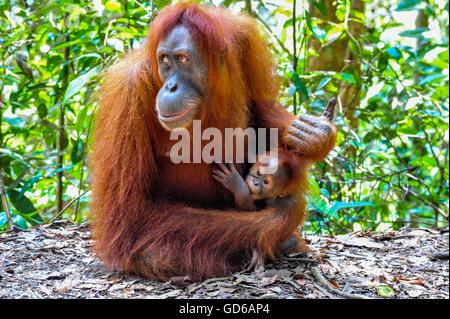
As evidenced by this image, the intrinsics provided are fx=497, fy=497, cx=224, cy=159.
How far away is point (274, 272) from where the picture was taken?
93.9 inches

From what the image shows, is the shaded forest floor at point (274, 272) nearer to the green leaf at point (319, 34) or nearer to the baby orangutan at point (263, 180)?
the baby orangutan at point (263, 180)

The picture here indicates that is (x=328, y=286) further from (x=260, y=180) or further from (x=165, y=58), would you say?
(x=165, y=58)

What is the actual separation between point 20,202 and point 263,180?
2.04 metres

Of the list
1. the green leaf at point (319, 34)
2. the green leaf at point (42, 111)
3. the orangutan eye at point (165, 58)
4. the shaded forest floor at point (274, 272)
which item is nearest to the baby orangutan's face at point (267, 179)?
the shaded forest floor at point (274, 272)

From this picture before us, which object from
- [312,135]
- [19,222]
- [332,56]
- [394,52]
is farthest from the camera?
[332,56]

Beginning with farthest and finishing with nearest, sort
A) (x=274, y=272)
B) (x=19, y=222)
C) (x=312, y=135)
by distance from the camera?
(x=19, y=222) < (x=312, y=135) < (x=274, y=272)

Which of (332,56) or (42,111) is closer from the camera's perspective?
(42,111)

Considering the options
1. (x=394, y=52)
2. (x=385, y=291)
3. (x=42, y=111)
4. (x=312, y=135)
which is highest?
(x=394, y=52)

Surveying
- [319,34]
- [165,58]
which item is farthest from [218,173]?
[319,34]

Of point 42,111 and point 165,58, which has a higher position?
point 165,58

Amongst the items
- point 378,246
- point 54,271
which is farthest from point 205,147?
point 378,246

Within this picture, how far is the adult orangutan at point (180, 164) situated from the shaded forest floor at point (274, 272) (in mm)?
120

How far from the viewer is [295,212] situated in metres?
2.51

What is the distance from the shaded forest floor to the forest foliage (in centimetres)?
27
